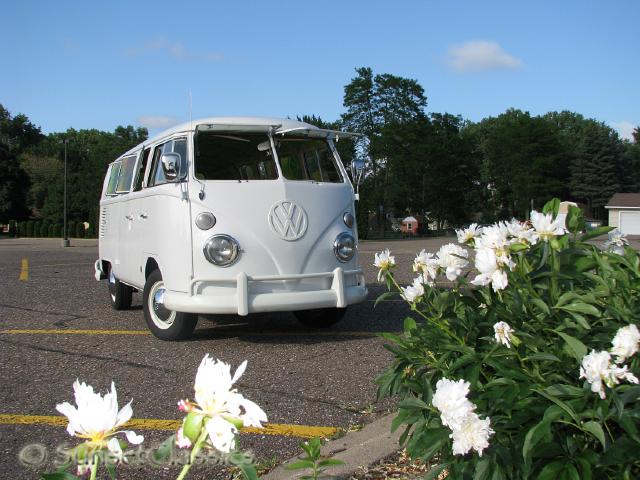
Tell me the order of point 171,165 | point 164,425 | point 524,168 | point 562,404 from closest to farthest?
point 562,404, point 164,425, point 171,165, point 524,168

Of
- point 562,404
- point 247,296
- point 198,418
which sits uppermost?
point 198,418

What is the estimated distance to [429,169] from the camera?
62.6 m

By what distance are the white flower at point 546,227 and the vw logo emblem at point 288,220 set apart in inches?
173

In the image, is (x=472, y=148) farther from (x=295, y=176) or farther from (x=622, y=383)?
(x=622, y=383)

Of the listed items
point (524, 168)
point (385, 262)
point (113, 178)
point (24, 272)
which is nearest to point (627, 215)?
point (524, 168)

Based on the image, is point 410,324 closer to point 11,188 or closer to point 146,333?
point 146,333

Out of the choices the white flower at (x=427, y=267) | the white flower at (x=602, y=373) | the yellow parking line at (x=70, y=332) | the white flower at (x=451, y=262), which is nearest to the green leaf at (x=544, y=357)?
the white flower at (x=602, y=373)

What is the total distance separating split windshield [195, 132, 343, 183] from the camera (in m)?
7.11

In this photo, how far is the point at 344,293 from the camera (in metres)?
6.94

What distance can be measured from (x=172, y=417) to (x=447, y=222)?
6592 centimetres

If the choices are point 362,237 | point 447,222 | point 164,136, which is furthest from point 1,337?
point 447,222

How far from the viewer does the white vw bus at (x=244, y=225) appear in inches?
255

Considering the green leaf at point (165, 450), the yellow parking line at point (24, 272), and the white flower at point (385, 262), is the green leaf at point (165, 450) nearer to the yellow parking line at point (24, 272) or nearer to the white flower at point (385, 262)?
the white flower at point (385, 262)

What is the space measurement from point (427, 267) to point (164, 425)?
7.03 ft
